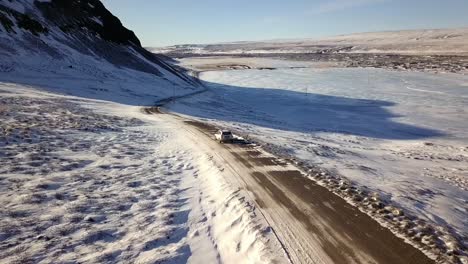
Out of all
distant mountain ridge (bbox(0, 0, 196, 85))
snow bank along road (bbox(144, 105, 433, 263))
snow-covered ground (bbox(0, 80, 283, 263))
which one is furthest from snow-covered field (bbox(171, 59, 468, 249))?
distant mountain ridge (bbox(0, 0, 196, 85))

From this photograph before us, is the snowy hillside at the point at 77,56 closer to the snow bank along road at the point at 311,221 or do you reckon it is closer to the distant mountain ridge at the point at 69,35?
the distant mountain ridge at the point at 69,35

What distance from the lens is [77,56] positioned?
6284 cm

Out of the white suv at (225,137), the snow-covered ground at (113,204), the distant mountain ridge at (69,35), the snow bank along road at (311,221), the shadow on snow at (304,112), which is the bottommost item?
the shadow on snow at (304,112)

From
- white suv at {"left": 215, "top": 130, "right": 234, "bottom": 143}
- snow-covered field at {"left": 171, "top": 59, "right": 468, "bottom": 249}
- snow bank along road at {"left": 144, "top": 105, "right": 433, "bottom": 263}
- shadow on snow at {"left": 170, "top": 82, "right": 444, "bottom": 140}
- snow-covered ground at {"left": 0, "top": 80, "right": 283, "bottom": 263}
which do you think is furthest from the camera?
shadow on snow at {"left": 170, "top": 82, "right": 444, "bottom": 140}

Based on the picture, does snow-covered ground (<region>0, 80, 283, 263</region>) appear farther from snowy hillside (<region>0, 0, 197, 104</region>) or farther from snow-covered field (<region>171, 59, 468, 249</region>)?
snowy hillside (<region>0, 0, 197, 104</region>)

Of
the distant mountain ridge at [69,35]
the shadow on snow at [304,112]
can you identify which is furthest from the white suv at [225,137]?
the distant mountain ridge at [69,35]

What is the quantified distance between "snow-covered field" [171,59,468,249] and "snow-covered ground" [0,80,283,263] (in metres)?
6.76

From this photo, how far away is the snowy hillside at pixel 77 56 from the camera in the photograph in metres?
49.4

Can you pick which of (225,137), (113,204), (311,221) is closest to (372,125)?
(225,137)

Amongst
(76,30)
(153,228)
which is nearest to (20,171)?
(153,228)

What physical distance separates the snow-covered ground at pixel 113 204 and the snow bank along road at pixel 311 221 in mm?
707

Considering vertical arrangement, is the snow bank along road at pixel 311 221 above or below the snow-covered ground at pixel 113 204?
below

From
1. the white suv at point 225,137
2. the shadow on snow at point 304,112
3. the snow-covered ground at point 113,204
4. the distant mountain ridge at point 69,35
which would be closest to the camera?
the snow-covered ground at point 113,204

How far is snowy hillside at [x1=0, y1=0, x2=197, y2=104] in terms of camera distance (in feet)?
162
